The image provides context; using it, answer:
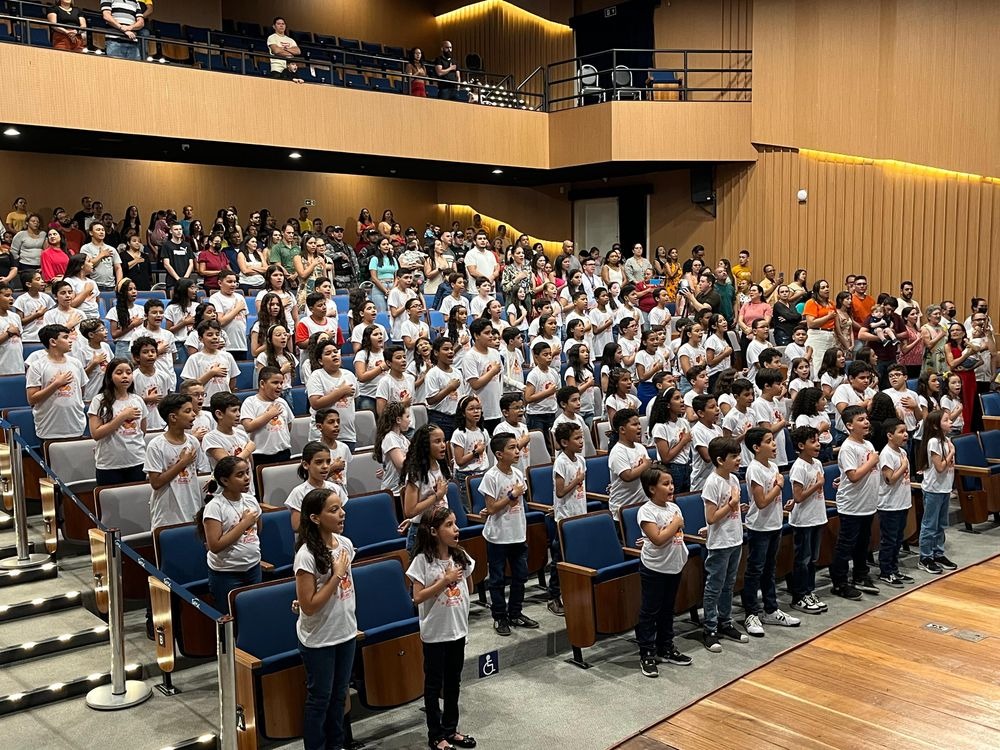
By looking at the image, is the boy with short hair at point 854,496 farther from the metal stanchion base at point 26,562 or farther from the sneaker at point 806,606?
the metal stanchion base at point 26,562

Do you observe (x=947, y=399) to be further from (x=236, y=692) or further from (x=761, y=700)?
(x=236, y=692)

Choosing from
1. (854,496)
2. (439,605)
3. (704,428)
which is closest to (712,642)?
(704,428)

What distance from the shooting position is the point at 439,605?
4379mm

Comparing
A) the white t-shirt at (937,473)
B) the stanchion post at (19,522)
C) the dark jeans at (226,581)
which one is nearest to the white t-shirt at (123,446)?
the stanchion post at (19,522)

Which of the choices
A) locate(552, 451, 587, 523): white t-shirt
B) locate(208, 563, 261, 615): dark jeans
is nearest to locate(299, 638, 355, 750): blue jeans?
locate(208, 563, 261, 615): dark jeans

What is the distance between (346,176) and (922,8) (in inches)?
351

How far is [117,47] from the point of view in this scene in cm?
1064

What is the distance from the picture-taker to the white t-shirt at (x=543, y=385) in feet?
24.5

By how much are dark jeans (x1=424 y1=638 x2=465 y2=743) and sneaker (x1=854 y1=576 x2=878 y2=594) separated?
11.4 ft

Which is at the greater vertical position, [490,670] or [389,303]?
[389,303]

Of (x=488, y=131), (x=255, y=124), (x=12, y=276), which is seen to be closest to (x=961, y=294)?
(x=488, y=131)

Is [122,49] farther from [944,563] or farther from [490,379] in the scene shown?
[944,563]

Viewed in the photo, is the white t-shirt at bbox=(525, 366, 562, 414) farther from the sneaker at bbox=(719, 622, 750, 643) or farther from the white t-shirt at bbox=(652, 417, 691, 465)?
the sneaker at bbox=(719, 622, 750, 643)

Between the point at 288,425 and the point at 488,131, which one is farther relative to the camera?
the point at 488,131
